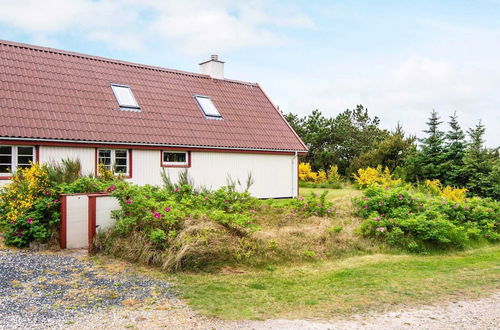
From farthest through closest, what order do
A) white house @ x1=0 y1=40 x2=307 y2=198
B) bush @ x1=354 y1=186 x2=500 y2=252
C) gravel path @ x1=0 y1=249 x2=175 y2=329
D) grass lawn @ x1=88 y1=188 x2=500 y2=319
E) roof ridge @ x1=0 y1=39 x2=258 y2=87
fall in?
roof ridge @ x1=0 y1=39 x2=258 y2=87
white house @ x1=0 y1=40 x2=307 y2=198
bush @ x1=354 y1=186 x2=500 y2=252
grass lawn @ x1=88 y1=188 x2=500 y2=319
gravel path @ x1=0 y1=249 x2=175 y2=329

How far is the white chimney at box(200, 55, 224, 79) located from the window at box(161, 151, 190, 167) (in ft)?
20.6

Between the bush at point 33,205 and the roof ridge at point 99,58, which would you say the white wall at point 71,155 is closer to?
the bush at point 33,205

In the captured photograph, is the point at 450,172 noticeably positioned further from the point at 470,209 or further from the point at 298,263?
the point at 298,263

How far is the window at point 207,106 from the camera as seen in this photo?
19.1 meters

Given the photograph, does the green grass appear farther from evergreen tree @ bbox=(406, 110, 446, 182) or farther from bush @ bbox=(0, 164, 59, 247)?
evergreen tree @ bbox=(406, 110, 446, 182)

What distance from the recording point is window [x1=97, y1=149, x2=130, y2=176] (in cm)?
1527

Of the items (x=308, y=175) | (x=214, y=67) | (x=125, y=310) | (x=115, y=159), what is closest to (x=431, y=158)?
(x=308, y=175)

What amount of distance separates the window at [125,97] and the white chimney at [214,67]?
518 centimetres

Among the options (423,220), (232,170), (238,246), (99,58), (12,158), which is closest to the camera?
(238,246)

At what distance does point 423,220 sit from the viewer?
1021 cm

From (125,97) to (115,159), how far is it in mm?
3042

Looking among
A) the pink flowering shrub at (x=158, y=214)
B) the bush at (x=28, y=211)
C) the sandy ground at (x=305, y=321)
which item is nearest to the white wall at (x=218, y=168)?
the bush at (x=28, y=211)

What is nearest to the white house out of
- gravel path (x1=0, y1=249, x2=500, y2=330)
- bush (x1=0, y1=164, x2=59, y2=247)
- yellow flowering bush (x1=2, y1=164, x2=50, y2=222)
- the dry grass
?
yellow flowering bush (x1=2, y1=164, x2=50, y2=222)

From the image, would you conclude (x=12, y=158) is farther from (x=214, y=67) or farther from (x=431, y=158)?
(x=431, y=158)
